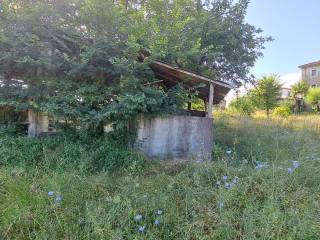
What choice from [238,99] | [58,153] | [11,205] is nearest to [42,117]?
[58,153]

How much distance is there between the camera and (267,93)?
2109 centimetres

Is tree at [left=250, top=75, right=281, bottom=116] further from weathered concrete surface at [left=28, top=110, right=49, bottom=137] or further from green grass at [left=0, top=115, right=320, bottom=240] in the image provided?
green grass at [left=0, top=115, right=320, bottom=240]

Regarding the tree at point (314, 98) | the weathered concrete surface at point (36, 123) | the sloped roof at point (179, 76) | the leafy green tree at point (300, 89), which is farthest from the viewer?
the leafy green tree at point (300, 89)

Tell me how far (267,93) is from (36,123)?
755 inches

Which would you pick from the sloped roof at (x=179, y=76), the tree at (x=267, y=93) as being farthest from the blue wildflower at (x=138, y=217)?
the tree at (x=267, y=93)

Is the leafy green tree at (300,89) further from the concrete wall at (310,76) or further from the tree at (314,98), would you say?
the concrete wall at (310,76)

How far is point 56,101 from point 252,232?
16.0 ft

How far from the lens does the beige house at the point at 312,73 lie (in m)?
33.9

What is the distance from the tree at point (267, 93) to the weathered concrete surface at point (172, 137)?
16.2 metres

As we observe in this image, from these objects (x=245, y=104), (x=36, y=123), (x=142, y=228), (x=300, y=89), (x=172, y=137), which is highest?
(x=300, y=89)

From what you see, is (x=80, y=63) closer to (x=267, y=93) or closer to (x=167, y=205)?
(x=167, y=205)

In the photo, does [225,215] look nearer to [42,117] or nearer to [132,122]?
[132,122]

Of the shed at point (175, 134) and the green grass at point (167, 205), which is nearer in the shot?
the green grass at point (167, 205)

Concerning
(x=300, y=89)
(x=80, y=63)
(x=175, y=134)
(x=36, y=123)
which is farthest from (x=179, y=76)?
(x=300, y=89)
